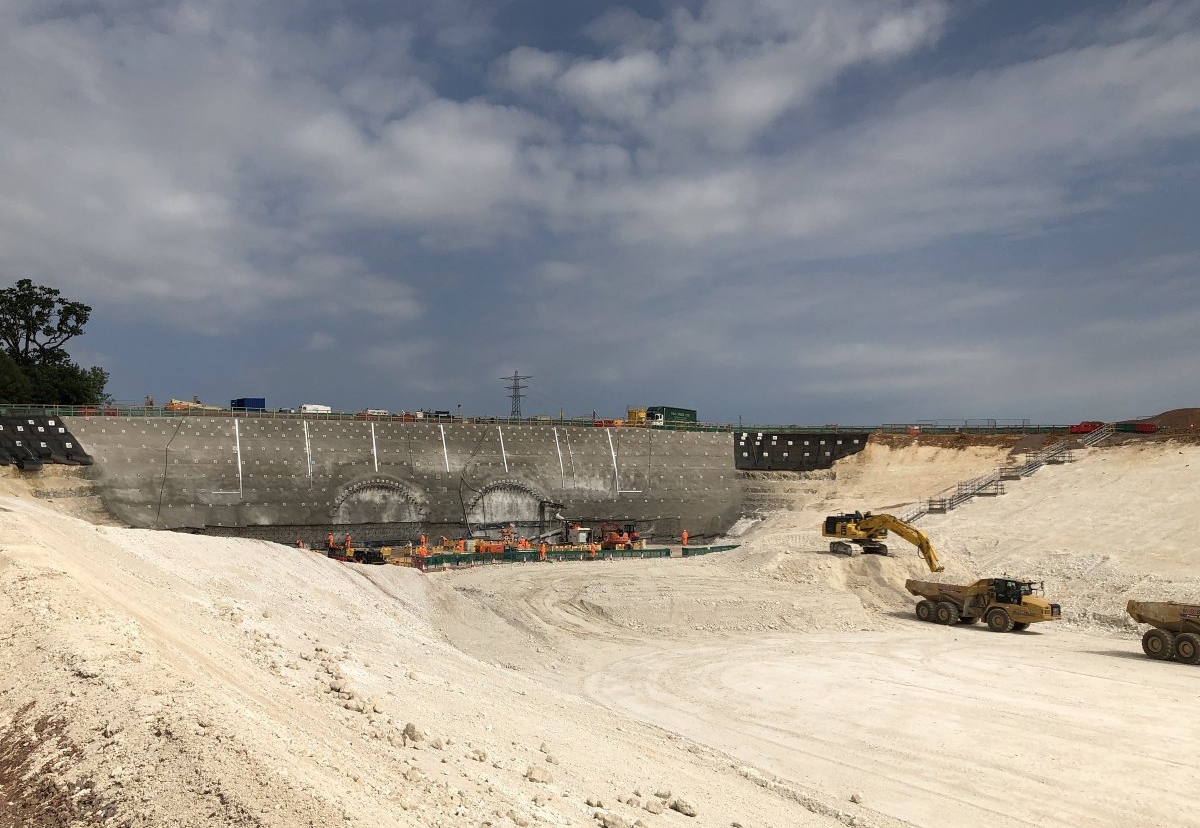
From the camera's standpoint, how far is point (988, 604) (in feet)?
93.9

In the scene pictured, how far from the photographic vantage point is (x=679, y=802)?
9.76 metres

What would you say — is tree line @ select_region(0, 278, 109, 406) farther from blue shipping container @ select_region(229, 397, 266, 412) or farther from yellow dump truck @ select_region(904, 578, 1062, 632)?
yellow dump truck @ select_region(904, 578, 1062, 632)

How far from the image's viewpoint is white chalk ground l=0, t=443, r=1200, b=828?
23.6 ft

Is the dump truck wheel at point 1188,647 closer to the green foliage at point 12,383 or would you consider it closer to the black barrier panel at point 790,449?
the black barrier panel at point 790,449

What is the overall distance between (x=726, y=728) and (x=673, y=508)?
39299 millimetres

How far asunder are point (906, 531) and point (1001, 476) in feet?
60.8

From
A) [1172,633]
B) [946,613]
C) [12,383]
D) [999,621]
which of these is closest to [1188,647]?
[1172,633]

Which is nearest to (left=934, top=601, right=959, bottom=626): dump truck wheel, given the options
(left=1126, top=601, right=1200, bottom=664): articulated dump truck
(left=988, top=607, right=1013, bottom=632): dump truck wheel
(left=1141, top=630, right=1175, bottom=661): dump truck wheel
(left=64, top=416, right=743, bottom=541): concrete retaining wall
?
(left=988, top=607, right=1013, bottom=632): dump truck wheel

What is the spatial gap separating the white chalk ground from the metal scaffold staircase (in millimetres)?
11637

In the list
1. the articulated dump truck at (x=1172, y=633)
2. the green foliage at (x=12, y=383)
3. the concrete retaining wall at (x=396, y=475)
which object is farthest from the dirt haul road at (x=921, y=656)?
the green foliage at (x=12, y=383)

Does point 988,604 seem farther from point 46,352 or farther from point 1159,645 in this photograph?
point 46,352

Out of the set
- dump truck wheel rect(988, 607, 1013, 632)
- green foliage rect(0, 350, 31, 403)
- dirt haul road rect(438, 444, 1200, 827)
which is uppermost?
green foliage rect(0, 350, 31, 403)

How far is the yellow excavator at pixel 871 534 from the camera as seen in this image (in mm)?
34125

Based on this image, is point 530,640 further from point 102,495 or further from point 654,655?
point 102,495
